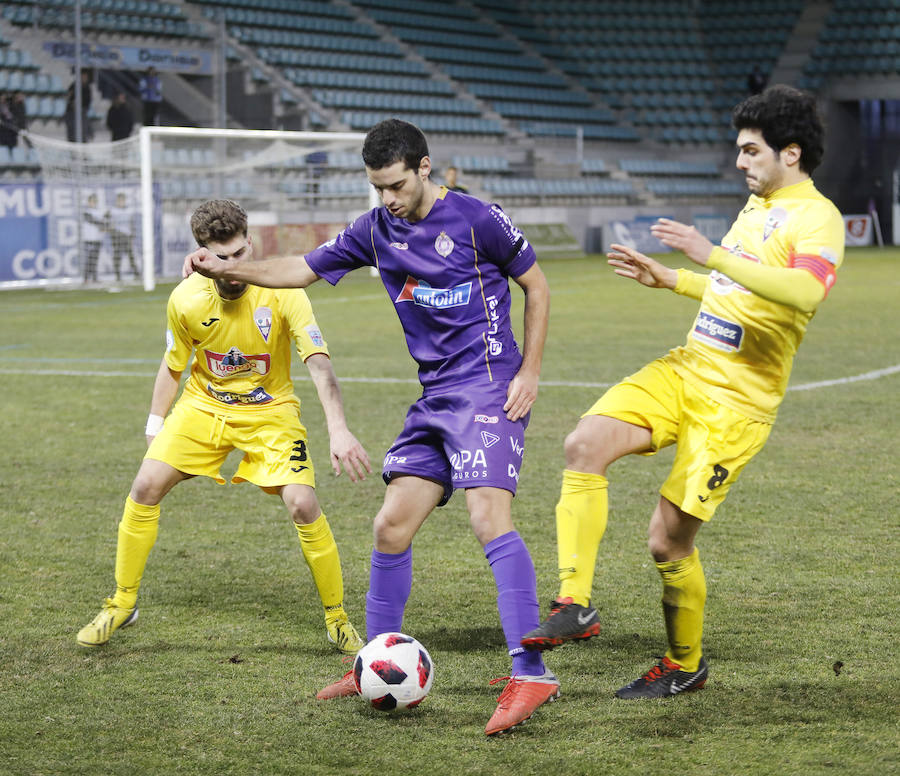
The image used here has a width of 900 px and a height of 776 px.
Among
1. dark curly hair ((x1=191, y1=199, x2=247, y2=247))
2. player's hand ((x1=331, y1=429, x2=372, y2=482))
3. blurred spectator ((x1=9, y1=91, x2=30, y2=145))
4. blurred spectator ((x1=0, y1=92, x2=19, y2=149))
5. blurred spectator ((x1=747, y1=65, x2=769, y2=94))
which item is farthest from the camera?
blurred spectator ((x1=747, y1=65, x2=769, y2=94))

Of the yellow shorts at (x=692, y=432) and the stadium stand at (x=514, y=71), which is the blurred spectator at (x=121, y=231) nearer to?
the stadium stand at (x=514, y=71)

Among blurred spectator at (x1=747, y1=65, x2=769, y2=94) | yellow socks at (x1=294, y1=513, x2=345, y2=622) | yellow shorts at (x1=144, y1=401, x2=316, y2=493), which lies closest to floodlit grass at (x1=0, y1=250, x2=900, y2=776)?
yellow socks at (x1=294, y1=513, x2=345, y2=622)

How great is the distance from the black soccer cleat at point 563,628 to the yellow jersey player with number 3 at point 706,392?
0.04m

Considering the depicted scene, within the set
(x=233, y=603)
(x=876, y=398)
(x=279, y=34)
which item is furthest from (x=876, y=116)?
(x=233, y=603)

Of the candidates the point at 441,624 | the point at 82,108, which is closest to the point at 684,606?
the point at 441,624

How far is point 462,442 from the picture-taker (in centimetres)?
345

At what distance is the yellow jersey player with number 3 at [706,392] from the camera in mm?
3371

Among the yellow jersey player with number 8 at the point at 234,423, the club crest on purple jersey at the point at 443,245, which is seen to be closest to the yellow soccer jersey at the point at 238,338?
the yellow jersey player with number 8 at the point at 234,423

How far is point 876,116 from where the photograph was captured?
35.1 m

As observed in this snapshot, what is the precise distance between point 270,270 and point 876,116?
34.7 meters

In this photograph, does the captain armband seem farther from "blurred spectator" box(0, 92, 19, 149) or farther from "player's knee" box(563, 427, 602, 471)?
"blurred spectator" box(0, 92, 19, 149)

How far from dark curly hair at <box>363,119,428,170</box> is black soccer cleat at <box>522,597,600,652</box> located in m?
1.28

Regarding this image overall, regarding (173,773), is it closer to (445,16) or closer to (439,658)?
(439,658)

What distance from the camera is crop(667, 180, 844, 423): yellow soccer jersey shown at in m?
3.41
